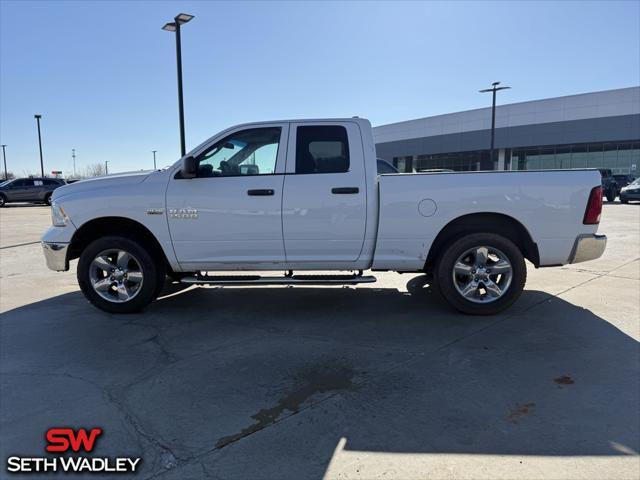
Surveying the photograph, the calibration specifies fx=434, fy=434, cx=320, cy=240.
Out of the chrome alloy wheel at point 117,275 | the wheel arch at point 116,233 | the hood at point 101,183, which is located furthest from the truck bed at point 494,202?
the chrome alloy wheel at point 117,275

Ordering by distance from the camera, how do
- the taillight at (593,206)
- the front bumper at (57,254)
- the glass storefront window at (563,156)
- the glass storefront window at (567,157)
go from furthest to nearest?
the glass storefront window at (563,156), the glass storefront window at (567,157), the front bumper at (57,254), the taillight at (593,206)

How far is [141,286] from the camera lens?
4973mm

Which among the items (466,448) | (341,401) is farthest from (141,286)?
(466,448)

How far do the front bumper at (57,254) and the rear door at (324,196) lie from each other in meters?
2.56

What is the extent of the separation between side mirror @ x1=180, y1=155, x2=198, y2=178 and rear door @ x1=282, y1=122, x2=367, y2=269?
1002mm

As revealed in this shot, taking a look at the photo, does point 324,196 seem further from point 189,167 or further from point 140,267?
point 140,267

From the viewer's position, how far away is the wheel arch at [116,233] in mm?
4992

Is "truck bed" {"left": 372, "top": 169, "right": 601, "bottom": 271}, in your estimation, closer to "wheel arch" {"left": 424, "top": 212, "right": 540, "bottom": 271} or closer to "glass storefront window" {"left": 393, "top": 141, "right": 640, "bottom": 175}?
"wheel arch" {"left": 424, "top": 212, "right": 540, "bottom": 271}

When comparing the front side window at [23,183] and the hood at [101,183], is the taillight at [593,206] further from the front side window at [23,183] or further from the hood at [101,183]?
the front side window at [23,183]

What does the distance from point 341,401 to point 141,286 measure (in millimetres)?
2973

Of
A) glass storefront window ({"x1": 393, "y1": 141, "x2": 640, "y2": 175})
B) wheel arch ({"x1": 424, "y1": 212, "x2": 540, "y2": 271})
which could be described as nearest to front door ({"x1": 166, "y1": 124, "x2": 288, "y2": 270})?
wheel arch ({"x1": 424, "y1": 212, "x2": 540, "y2": 271})

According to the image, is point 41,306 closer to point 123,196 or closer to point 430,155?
point 123,196

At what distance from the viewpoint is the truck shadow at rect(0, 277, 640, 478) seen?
258 cm

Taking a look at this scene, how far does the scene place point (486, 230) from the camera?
16.1 ft
